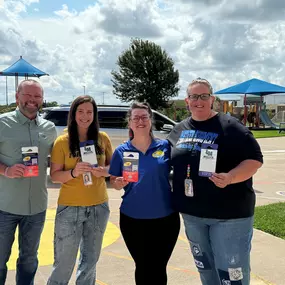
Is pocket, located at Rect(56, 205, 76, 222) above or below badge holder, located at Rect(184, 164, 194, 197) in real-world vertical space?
below

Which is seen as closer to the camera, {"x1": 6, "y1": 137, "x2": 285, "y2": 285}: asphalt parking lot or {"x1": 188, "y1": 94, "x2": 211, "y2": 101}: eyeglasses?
{"x1": 188, "y1": 94, "x2": 211, "y2": 101}: eyeglasses

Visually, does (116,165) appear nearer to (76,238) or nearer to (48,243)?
(76,238)

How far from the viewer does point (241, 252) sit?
3.09 meters

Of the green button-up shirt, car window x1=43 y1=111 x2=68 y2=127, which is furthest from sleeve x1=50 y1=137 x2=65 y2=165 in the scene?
A: car window x1=43 y1=111 x2=68 y2=127

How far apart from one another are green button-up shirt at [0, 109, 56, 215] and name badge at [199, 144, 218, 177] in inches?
57.6

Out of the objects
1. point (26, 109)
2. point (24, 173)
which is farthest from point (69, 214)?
point (26, 109)

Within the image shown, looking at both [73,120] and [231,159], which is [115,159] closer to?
[73,120]

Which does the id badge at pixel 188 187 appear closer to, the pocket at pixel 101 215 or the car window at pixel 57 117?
the pocket at pixel 101 215

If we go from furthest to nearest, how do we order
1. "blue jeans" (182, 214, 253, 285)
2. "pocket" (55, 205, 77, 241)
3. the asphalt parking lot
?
the asphalt parking lot → "pocket" (55, 205, 77, 241) → "blue jeans" (182, 214, 253, 285)

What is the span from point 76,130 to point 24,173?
0.60 metres

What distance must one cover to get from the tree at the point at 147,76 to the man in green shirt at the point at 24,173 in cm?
3996

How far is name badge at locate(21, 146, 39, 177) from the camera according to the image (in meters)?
3.26

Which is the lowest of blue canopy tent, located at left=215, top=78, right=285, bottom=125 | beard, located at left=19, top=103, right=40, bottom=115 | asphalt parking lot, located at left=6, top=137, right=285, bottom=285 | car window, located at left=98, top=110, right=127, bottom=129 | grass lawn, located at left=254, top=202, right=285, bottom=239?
asphalt parking lot, located at left=6, top=137, right=285, bottom=285

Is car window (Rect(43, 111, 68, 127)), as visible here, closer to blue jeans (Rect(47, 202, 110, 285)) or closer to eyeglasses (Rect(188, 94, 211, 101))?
blue jeans (Rect(47, 202, 110, 285))
